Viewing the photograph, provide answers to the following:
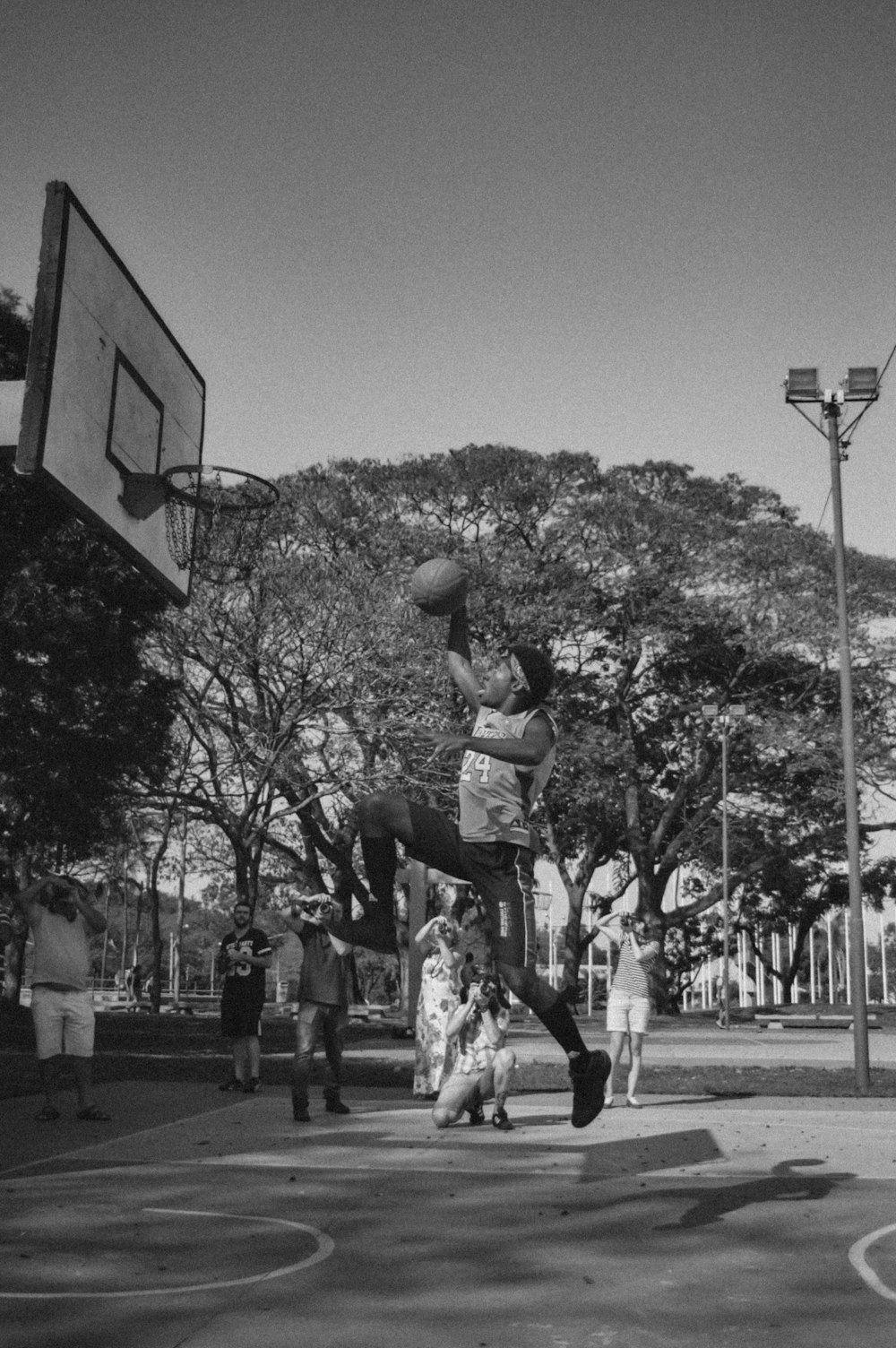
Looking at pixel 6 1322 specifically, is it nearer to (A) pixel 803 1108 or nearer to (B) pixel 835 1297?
(B) pixel 835 1297

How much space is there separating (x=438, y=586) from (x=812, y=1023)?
31.5 m

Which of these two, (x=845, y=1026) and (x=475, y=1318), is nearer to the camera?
(x=475, y=1318)

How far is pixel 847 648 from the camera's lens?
690 inches

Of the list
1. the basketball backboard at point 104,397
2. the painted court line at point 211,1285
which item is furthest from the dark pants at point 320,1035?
the painted court line at point 211,1285

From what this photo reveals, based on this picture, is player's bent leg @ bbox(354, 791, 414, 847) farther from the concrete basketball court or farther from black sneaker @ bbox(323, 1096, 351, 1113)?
black sneaker @ bbox(323, 1096, 351, 1113)

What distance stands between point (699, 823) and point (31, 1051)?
21475 millimetres

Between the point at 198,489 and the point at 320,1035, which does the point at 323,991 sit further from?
the point at 198,489

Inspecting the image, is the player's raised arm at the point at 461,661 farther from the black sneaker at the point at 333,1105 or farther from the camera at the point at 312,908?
the black sneaker at the point at 333,1105

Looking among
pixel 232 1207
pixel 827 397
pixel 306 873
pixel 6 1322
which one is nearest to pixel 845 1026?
pixel 306 873

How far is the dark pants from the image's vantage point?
41.0 ft

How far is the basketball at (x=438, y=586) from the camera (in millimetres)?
7113

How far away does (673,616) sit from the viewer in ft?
113

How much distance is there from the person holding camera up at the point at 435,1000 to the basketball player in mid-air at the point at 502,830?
582cm

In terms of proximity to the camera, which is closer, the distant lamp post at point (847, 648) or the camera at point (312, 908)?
the camera at point (312, 908)
